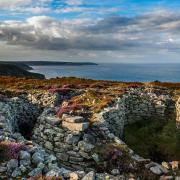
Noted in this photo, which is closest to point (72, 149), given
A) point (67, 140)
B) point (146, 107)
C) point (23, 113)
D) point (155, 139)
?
point (67, 140)

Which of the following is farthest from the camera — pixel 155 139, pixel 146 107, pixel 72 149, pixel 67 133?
→ pixel 146 107

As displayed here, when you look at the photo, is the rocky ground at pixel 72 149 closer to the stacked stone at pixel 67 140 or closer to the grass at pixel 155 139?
the stacked stone at pixel 67 140

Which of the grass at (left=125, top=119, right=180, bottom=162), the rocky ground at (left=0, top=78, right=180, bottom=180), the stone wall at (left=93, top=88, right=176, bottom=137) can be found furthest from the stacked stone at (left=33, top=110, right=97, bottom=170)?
the stone wall at (left=93, top=88, right=176, bottom=137)

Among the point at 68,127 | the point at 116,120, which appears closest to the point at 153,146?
the point at 116,120

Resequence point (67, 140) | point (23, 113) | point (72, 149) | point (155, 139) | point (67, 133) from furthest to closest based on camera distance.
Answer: point (155, 139), point (23, 113), point (67, 133), point (67, 140), point (72, 149)

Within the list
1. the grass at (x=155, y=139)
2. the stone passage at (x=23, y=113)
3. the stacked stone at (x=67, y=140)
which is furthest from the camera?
the grass at (x=155, y=139)

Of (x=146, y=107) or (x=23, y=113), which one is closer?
(x=23, y=113)

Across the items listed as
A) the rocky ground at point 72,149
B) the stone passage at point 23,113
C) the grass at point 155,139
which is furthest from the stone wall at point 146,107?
the stone passage at point 23,113

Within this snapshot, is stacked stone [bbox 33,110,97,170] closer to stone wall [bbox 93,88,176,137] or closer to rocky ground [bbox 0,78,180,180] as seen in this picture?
rocky ground [bbox 0,78,180,180]

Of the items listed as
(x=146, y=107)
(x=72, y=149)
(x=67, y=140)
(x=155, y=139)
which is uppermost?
(x=146, y=107)

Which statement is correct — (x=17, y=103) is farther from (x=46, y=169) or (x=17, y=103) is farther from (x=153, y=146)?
(x=46, y=169)

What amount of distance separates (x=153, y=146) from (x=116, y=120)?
4214 millimetres

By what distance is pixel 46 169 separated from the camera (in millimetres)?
12398

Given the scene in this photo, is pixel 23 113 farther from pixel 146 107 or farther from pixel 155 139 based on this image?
pixel 146 107
